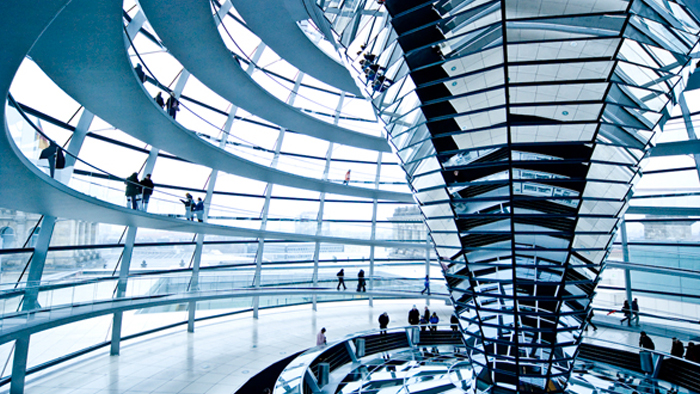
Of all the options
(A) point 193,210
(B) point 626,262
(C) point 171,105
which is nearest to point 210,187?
(A) point 193,210

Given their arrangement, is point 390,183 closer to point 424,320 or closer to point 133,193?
point 424,320

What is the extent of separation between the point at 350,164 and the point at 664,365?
17725mm

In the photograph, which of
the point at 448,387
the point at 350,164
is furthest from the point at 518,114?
the point at 350,164

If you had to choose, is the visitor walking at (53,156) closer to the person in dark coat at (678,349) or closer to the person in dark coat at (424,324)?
the person in dark coat at (424,324)

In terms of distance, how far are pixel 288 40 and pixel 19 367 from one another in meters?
14.0

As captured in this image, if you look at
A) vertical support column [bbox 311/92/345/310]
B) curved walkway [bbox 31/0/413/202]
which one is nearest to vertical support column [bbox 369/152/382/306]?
vertical support column [bbox 311/92/345/310]

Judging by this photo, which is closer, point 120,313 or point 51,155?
point 51,155

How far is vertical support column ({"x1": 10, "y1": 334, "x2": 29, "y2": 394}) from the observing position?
1095cm

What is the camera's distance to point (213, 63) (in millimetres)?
13719

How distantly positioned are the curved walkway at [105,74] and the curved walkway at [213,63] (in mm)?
2395

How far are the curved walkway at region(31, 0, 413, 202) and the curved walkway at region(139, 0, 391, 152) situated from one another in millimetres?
2395

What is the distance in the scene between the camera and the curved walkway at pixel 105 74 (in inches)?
273

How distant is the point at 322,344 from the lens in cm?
1488

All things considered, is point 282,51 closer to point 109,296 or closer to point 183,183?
point 183,183
